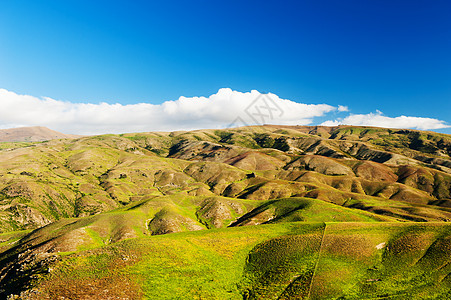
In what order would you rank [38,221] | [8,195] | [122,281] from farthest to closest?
[8,195]
[38,221]
[122,281]

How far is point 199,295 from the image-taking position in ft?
152

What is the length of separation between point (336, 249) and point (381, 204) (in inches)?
5487

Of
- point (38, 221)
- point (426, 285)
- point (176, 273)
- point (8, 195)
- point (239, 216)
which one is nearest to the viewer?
point (426, 285)

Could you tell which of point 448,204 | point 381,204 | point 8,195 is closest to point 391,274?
point 381,204

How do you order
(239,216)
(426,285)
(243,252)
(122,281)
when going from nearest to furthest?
(426,285) < (122,281) < (243,252) < (239,216)

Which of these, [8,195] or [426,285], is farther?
[8,195]

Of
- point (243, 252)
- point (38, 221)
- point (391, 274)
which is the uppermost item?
point (391, 274)

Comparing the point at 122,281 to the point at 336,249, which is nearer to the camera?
the point at 122,281

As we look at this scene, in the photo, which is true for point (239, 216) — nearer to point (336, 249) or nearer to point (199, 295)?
point (336, 249)

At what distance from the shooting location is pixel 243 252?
66.9 m

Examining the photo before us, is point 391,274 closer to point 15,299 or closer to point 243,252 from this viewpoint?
point 243,252

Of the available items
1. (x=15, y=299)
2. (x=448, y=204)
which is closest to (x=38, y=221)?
(x=15, y=299)

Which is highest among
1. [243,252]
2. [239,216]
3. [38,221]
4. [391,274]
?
[391,274]

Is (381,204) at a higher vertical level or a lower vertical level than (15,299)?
lower
